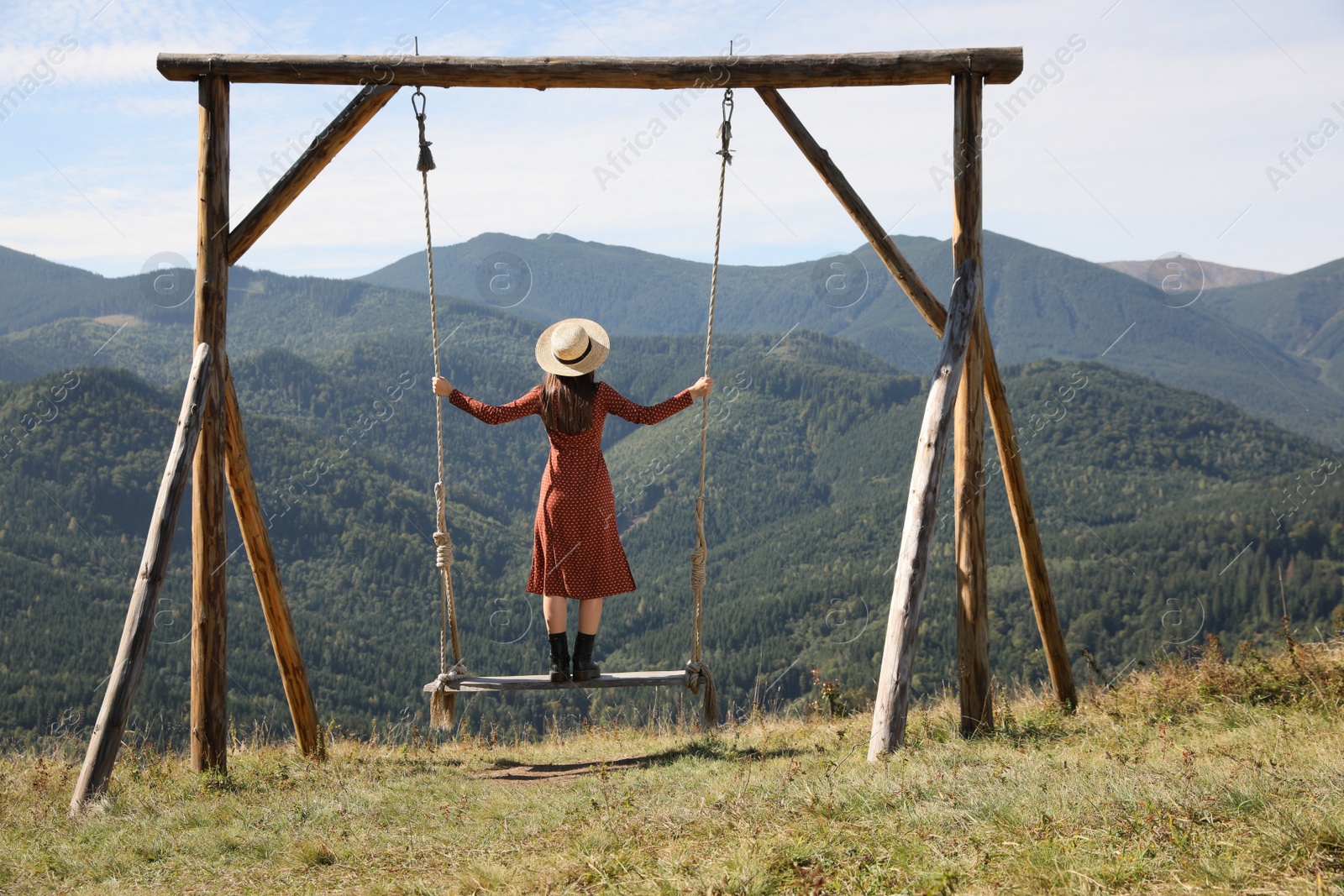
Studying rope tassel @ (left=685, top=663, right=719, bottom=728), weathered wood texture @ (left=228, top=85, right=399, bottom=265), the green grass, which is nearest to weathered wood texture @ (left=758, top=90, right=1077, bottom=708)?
the green grass

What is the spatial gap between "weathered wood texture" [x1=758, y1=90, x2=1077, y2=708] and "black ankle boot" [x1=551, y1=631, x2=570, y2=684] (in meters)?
2.75

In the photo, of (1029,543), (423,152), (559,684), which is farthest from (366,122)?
(1029,543)

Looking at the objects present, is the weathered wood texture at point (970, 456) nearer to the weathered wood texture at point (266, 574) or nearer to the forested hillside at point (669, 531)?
the forested hillside at point (669, 531)

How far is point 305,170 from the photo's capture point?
5.65m

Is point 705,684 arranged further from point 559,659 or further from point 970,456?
point 970,456

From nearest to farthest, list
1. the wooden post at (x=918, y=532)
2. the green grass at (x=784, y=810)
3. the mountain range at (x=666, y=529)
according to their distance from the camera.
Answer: the green grass at (x=784, y=810), the wooden post at (x=918, y=532), the mountain range at (x=666, y=529)

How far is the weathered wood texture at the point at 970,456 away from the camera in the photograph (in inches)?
214

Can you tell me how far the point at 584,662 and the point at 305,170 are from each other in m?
3.34

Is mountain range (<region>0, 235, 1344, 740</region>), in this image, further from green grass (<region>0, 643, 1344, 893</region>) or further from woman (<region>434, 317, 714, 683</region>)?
woman (<region>434, 317, 714, 683</region>)

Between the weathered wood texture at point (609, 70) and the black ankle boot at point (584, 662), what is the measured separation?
3276 mm

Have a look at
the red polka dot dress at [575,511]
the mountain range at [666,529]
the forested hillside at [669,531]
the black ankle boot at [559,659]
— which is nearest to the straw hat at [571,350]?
the red polka dot dress at [575,511]

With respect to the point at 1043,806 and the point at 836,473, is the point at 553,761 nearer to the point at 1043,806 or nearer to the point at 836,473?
the point at 1043,806

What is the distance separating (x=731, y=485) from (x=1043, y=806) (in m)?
125

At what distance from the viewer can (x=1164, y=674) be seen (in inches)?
251
